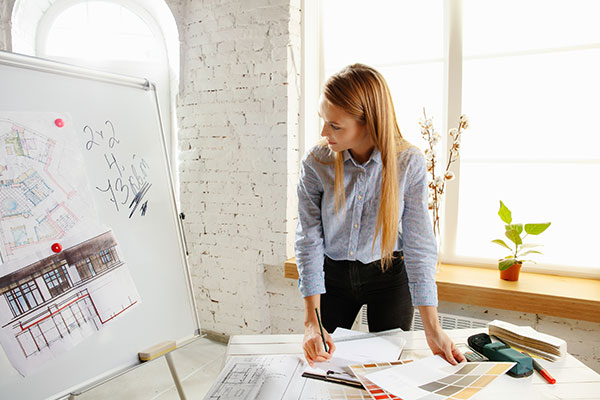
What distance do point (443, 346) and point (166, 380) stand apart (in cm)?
172

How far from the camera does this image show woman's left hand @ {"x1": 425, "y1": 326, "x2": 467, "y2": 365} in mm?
995

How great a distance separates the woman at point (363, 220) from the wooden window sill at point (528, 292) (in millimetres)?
579

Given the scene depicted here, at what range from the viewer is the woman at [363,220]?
1149 millimetres

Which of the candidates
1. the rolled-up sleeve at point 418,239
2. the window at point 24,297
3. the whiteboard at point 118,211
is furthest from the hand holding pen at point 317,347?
the window at point 24,297

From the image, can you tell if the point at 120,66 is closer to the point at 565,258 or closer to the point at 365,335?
the point at 365,335

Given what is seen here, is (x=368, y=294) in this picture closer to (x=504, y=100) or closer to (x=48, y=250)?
(x=48, y=250)

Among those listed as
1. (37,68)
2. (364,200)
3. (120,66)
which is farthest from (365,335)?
(120,66)

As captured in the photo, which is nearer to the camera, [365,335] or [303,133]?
[365,335]

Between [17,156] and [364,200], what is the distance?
1.00 m

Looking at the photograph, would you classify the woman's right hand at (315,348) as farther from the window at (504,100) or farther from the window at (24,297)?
the window at (504,100)

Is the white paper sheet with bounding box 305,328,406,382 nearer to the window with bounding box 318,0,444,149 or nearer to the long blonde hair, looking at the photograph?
the long blonde hair

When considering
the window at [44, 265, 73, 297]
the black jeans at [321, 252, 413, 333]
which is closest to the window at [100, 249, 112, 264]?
the window at [44, 265, 73, 297]

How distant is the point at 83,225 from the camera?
47.9 inches

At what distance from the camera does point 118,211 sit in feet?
4.37
